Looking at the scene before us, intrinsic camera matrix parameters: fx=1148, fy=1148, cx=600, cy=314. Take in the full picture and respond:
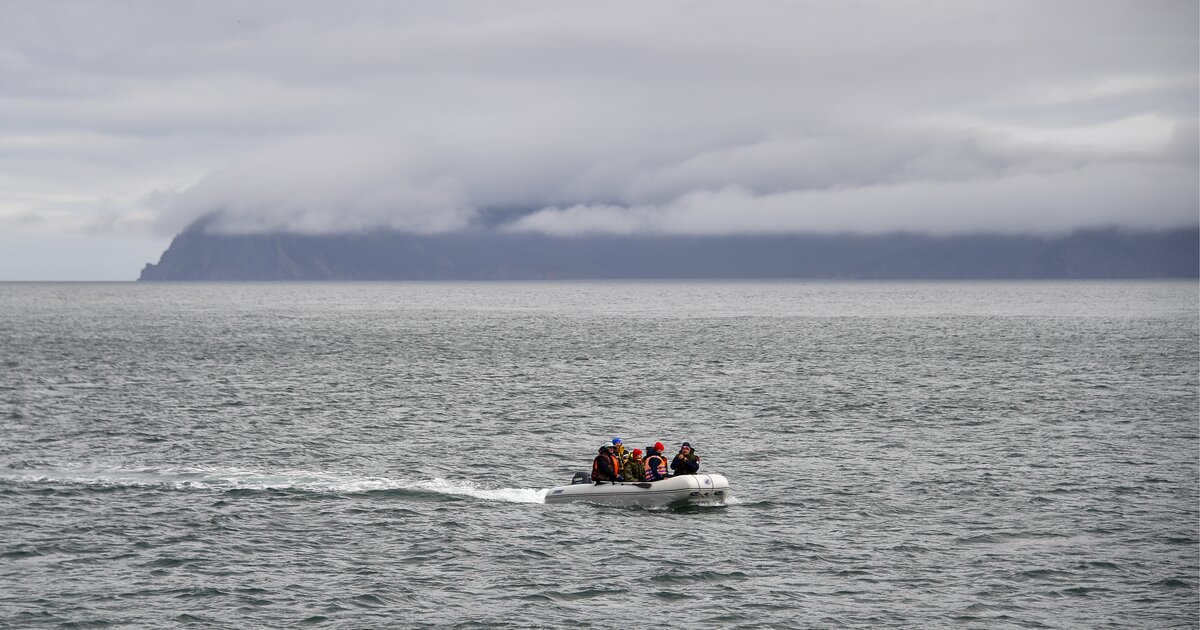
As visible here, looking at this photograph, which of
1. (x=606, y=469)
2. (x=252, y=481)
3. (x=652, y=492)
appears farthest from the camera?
(x=252, y=481)

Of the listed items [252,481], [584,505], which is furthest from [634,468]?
[252,481]

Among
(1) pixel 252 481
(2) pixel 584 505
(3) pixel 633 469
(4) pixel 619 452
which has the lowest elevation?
(2) pixel 584 505

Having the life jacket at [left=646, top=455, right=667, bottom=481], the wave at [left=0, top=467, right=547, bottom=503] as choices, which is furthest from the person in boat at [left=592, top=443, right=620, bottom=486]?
the wave at [left=0, top=467, right=547, bottom=503]

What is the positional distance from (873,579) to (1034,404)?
42.2 meters

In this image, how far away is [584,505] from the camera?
40.8 metres

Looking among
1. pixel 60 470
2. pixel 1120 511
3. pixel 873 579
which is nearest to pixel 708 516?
pixel 873 579

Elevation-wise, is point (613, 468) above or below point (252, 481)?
above

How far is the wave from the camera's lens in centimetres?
4247

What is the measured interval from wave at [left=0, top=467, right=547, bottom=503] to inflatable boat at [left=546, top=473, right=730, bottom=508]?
1294 mm

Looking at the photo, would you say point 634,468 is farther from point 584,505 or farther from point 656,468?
point 584,505

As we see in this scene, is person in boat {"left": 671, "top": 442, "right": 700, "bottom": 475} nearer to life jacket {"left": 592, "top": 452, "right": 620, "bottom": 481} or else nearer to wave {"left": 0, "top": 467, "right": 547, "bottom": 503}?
life jacket {"left": 592, "top": 452, "right": 620, "bottom": 481}

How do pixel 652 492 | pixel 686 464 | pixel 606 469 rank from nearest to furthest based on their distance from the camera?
pixel 652 492, pixel 606 469, pixel 686 464

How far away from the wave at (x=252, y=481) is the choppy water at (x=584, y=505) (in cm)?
19

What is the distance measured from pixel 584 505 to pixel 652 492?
2458 millimetres
